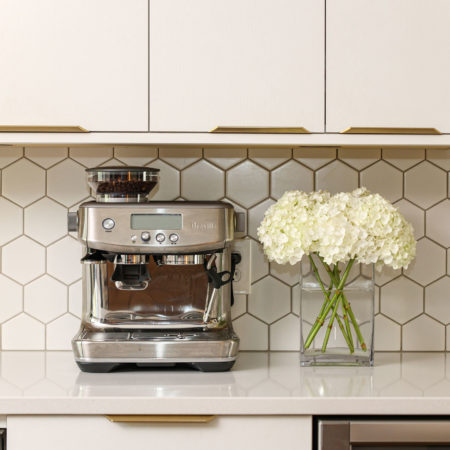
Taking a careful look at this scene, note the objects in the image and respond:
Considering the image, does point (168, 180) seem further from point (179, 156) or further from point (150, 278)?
point (150, 278)

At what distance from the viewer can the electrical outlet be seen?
1.80 meters

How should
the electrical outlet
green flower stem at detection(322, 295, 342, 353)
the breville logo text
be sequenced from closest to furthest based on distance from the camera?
the breville logo text, green flower stem at detection(322, 295, 342, 353), the electrical outlet

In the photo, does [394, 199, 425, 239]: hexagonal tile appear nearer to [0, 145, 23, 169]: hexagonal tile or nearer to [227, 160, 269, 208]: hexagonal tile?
[227, 160, 269, 208]: hexagonal tile

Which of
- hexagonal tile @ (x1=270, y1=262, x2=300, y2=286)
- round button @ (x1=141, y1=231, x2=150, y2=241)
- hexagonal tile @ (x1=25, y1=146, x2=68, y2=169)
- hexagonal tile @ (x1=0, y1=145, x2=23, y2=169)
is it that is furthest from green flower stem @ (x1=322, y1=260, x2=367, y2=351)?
hexagonal tile @ (x1=0, y1=145, x2=23, y2=169)

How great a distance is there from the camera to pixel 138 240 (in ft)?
4.98

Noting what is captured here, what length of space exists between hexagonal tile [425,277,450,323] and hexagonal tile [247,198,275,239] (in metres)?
0.50

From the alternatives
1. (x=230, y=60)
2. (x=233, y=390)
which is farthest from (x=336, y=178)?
(x=233, y=390)

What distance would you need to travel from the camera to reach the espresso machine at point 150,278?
59.7 inches

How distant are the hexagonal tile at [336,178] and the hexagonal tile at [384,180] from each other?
1.3 inches

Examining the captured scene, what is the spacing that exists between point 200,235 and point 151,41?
45 centimetres

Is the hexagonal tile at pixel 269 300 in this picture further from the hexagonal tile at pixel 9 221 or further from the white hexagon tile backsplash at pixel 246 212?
the hexagonal tile at pixel 9 221

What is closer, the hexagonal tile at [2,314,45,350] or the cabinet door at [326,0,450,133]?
the cabinet door at [326,0,450,133]

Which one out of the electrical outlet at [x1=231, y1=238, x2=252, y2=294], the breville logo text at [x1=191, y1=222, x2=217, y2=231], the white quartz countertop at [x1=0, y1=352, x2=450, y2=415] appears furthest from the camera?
the electrical outlet at [x1=231, y1=238, x2=252, y2=294]

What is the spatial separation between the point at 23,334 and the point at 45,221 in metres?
0.31
